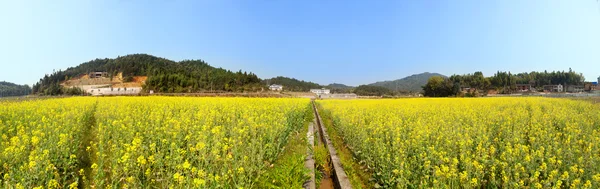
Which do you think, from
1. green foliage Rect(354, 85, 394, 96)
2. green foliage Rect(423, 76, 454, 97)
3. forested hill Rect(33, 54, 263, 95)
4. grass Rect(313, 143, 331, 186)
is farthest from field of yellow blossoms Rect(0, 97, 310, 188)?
green foliage Rect(354, 85, 394, 96)

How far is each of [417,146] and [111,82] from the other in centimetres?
14234

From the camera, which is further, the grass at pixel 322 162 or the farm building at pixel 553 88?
the farm building at pixel 553 88

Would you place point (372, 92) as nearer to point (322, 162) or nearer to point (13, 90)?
point (322, 162)

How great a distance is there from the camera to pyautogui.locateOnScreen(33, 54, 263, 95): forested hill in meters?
79.4

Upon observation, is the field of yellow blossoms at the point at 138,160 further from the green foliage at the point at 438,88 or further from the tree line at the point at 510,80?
the tree line at the point at 510,80

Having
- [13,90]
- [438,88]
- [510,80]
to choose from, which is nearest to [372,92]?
[438,88]

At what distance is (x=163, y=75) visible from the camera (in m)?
80.9

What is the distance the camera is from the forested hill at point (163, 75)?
79438mm

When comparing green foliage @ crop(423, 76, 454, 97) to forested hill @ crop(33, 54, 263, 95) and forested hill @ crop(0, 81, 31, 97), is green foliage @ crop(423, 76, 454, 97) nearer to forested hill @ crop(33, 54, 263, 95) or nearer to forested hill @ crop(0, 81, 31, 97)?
forested hill @ crop(33, 54, 263, 95)

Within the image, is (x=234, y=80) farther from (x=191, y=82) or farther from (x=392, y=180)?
(x=392, y=180)

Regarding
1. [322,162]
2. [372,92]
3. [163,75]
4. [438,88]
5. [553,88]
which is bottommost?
[322,162]

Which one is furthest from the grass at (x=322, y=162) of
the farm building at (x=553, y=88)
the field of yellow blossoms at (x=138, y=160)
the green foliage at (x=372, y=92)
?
the farm building at (x=553, y=88)

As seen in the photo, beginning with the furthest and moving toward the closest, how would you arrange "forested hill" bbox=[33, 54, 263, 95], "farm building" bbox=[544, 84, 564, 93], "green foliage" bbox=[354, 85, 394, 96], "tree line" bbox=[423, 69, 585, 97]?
"tree line" bbox=[423, 69, 585, 97] → "farm building" bbox=[544, 84, 564, 93] → "green foliage" bbox=[354, 85, 394, 96] → "forested hill" bbox=[33, 54, 263, 95]

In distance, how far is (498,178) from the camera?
15.7 feet
